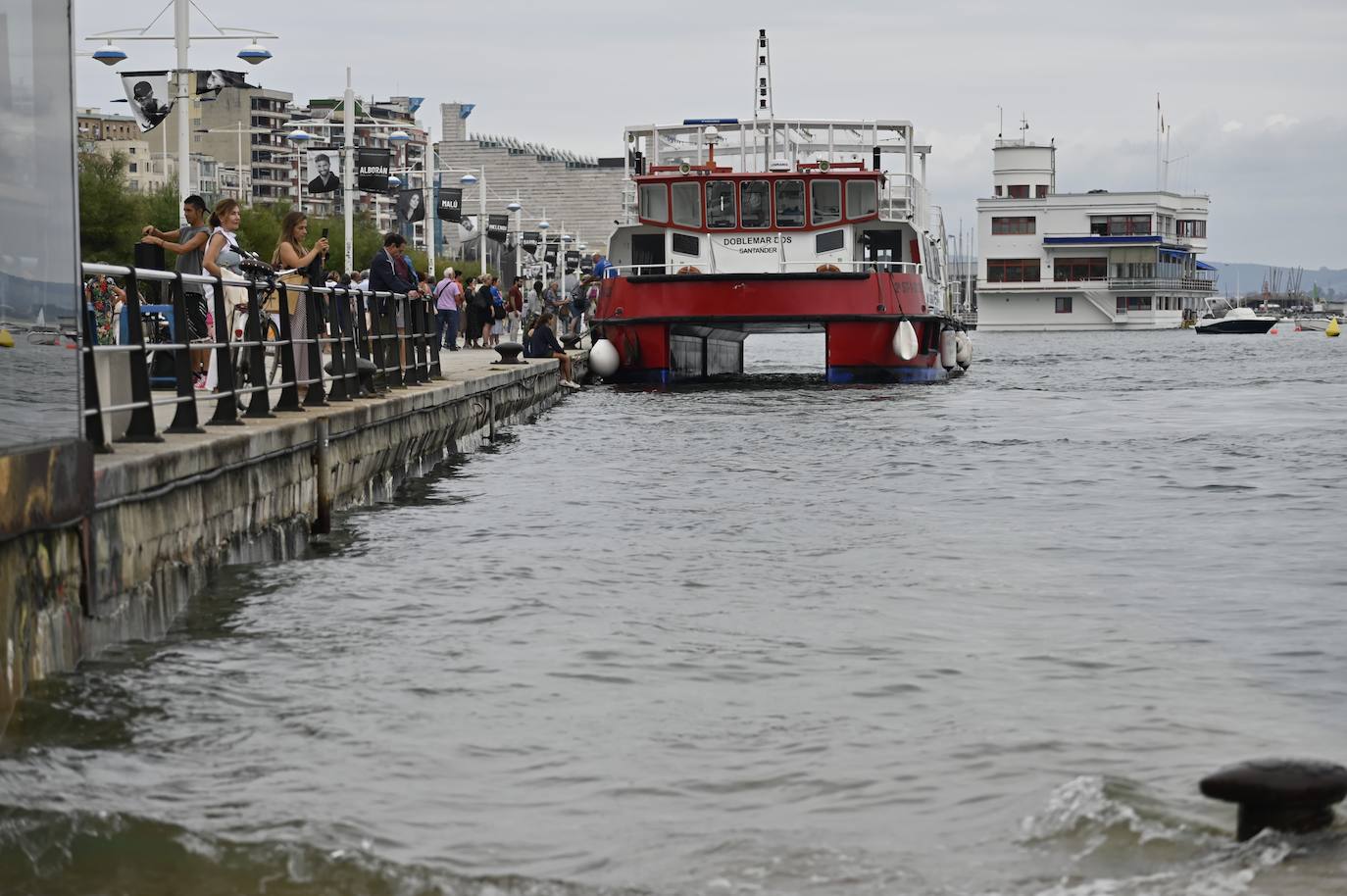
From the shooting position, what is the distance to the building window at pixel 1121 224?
13200 cm

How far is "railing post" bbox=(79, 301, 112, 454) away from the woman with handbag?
528 centimetres

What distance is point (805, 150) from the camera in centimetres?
4312

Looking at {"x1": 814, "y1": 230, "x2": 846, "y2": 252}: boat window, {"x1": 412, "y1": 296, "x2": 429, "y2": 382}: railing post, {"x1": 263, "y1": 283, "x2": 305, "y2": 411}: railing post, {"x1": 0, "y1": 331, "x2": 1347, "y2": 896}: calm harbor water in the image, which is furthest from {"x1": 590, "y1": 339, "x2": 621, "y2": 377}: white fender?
{"x1": 263, "y1": 283, "x2": 305, "y2": 411}: railing post

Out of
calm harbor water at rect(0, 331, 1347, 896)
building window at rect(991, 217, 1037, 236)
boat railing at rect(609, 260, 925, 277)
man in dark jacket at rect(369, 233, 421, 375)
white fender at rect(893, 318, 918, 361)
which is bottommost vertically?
calm harbor water at rect(0, 331, 1347, 896)

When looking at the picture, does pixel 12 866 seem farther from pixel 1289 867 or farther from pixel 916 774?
pixel 1289 867

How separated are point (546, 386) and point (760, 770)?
984 inches

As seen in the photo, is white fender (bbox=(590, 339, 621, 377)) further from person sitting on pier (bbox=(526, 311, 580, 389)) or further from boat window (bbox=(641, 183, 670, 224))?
boat window (bbox=(641, 183, 670, 224))

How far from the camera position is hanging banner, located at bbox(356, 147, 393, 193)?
35.6 metres

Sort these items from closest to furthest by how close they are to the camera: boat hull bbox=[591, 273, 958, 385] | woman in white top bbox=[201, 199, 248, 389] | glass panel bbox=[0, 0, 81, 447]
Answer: glass panel bbox=[0, 0, 81, 447], woman in white top bbox=[201, 199, 248, 389], boat hull bbox=[591, 273, 958, 385]

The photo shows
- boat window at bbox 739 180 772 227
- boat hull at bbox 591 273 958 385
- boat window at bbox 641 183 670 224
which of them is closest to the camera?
boat hull at bbox 591 273 958 385

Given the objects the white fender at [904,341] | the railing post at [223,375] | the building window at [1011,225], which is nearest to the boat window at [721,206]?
the white fender at [904,341]

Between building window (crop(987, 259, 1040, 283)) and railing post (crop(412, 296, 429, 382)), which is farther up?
building window (crop(987, 259, 1040, 283))

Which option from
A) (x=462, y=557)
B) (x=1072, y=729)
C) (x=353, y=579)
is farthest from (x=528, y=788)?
(x=462, y=557)

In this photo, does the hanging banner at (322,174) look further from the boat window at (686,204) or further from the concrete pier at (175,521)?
the concrete pier at (175,521)
